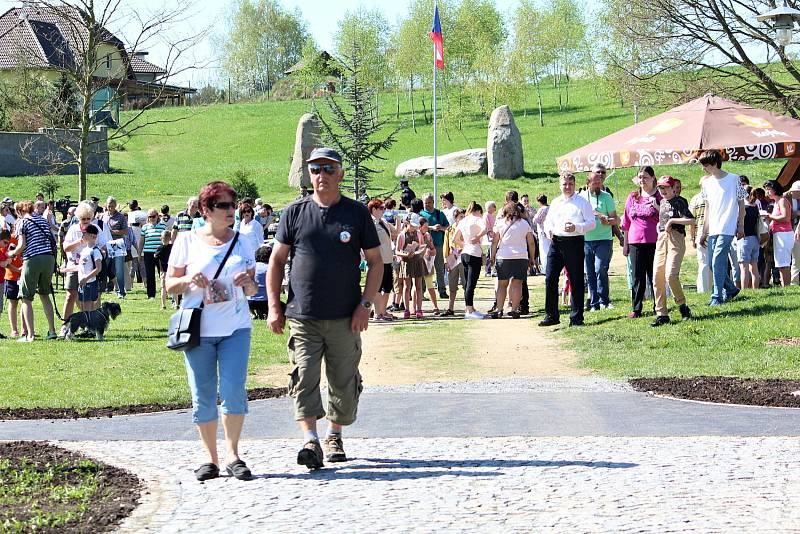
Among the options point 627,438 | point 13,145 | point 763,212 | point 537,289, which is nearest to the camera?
point 627,438

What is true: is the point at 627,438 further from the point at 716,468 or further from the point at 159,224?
the point at 159,224

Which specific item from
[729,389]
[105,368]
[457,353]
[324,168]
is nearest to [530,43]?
[457,353]

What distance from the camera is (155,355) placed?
14062 millimetres

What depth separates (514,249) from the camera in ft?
57.7

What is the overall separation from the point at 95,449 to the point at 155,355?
19.8 feet

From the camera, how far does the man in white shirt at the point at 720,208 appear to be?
14.5 m

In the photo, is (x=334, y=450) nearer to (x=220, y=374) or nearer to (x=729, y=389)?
(x=220, y=374)

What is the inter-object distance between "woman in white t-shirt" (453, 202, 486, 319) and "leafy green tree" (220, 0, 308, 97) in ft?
356

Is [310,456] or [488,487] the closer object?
[488,487]

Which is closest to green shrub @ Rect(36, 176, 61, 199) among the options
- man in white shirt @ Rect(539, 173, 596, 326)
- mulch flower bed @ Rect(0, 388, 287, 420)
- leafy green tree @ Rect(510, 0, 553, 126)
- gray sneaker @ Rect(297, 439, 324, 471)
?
man in white shirt @ Rect(539, 173, 596, 326)

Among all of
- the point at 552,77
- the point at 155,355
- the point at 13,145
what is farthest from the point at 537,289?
the point at 552,77

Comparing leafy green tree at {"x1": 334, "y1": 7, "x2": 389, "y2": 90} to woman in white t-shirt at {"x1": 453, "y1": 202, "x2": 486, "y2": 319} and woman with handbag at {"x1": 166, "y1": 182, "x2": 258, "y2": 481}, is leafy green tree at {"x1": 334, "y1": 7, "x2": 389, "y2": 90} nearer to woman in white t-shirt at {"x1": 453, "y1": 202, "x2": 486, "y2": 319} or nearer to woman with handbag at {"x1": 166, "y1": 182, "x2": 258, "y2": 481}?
woman in white t-shirt at {"x1": 453, "y1": 202, "x2": 486, "y2": 319}

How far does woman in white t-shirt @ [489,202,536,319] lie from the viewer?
17547 millimetres

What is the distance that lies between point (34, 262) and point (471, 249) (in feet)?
21.4
